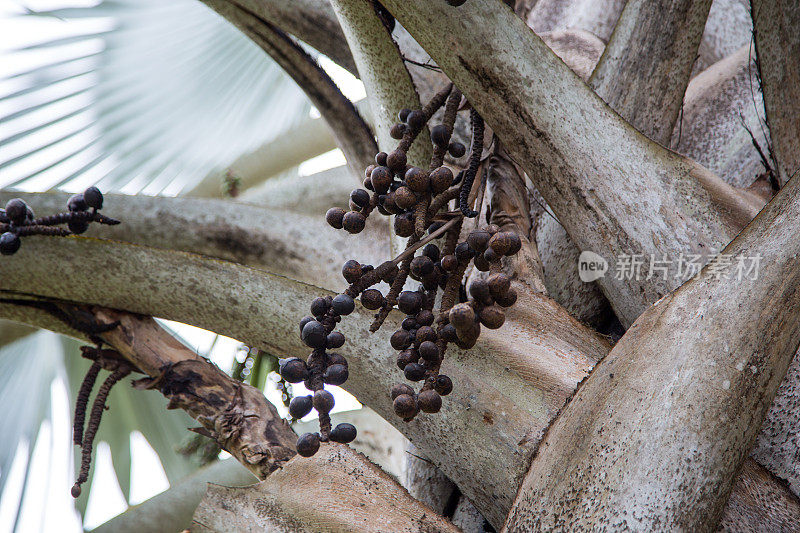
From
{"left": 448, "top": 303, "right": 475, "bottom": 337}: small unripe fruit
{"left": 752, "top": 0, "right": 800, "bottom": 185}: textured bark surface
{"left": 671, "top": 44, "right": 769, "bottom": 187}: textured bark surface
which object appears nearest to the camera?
{"left": 448, "top": 303, "right": 475, "bottom": 337}: small unripe fruit

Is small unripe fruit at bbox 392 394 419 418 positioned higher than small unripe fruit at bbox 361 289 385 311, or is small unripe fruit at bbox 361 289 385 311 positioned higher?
small unripe fruit at bbox 361 289 385 311

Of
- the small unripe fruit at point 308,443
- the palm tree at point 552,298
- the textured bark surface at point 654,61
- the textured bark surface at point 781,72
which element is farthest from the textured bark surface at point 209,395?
the textured bark surface at point 781,72

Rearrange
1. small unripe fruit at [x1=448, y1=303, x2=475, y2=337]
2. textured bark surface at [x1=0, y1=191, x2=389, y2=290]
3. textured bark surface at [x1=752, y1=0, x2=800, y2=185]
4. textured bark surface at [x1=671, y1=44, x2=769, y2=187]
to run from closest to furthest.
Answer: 1. small unripe fruit at [x1=448, y1=303, x2=475, y2=337]
2. textured bark surface at [x1=752, y1=0, x2=800, y2=185]
3. textured bark surface at [x1=671, y1=44, x2=769, y2=187]
4. textured bark surface at [x1=0, y1=191, x2=389, y2=290]

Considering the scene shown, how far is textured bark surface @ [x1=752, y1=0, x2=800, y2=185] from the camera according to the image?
3.16ft

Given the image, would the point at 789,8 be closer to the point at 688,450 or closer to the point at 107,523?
the point at 688,450

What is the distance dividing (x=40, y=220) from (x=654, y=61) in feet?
3.33

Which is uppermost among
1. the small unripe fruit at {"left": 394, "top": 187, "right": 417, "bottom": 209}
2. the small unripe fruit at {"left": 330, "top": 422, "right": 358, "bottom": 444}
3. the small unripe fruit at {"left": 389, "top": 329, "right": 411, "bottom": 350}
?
the small unripe fruit at {"left": 394, "top": 187, "right": 417, "bottom": 209}

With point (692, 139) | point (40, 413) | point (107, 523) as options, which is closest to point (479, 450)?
point (692, 139)

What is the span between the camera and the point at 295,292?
1038mm

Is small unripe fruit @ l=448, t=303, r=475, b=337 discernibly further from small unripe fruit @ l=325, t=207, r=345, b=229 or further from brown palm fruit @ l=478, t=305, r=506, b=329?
small unripe fruit @ l=325, t=207, r=345, b=229

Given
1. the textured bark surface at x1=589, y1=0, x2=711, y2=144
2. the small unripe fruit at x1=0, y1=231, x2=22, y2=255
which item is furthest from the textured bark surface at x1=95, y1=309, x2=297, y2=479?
the textured bark surface at x1=589, y1=0, x2=711, y2=144

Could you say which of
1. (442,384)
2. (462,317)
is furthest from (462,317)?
(442,384)

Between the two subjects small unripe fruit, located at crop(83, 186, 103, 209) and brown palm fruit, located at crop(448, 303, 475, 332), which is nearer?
brown palm fruit, located at crop(448, 303, 475, 332)

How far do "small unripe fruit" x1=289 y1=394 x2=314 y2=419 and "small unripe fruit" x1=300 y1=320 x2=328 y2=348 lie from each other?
0.05m
